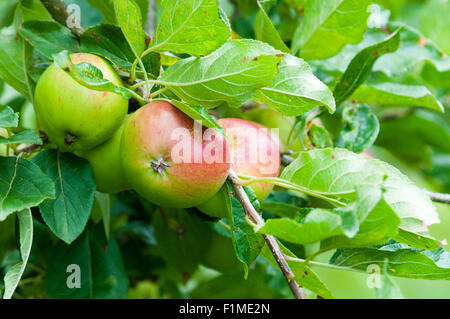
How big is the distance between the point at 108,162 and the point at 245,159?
0.58 ft

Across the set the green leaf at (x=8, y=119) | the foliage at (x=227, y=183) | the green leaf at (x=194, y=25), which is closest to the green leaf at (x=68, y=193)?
the foliage at (x=227, y=183)

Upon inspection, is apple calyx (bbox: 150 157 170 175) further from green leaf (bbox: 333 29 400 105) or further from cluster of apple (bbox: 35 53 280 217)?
green leaf (bbox: 333 29 400 105)

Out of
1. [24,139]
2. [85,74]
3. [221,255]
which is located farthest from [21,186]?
[221,255]

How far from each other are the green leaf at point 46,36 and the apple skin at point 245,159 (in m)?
0.24

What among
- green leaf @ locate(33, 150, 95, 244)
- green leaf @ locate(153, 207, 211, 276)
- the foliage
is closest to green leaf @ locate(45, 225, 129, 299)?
the foliage

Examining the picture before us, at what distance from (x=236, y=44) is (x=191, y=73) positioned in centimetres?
6

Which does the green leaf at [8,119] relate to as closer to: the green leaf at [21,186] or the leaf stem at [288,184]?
the green leaf at [21,186]

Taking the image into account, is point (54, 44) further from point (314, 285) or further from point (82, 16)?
point (314, 285)

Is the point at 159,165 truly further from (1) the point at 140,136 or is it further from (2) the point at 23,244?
(2) the point at 23,244

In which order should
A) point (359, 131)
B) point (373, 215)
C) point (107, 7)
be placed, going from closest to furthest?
point (373, 215), point (107, 7), point (359, 131)

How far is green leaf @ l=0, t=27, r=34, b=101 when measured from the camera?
0.75 meters

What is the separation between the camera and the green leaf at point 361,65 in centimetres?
80

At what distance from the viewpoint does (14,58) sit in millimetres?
755

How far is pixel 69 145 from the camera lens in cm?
66
